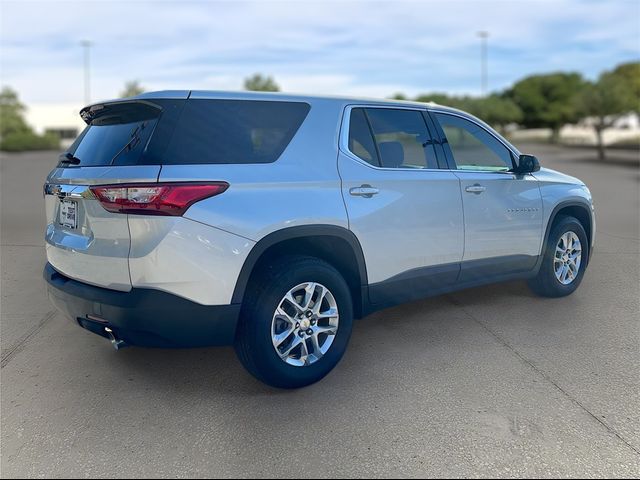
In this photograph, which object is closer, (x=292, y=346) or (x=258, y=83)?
(x=292, y=346)

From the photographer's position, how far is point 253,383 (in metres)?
3.80

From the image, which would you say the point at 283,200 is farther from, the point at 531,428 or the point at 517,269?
the point at 517,269

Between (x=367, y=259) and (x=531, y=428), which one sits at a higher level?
(x=367, y=259)

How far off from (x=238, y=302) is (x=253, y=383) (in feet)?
2.34

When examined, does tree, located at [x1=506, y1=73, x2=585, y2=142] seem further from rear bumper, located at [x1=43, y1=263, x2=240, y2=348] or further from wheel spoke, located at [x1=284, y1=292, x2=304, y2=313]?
rear bumper, located at [x1=43, y1=263, x2=240, y2=348]

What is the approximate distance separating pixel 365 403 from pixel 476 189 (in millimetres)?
2026

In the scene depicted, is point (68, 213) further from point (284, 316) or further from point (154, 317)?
point (284, 316)

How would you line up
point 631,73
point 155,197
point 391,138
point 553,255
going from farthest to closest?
point 631,73 → point 553,255 → point 391,138 → point 155,197

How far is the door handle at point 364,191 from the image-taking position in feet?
12.6

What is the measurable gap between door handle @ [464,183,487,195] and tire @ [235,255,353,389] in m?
1.41

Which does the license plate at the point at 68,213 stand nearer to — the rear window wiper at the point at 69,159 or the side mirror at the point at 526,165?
the rear window wiper at the point at 69,159

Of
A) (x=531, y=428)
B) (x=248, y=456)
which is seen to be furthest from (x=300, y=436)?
(x=531, y=428)

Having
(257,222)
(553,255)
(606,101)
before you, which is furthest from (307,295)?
(606,101)

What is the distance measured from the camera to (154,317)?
320 centimetres
